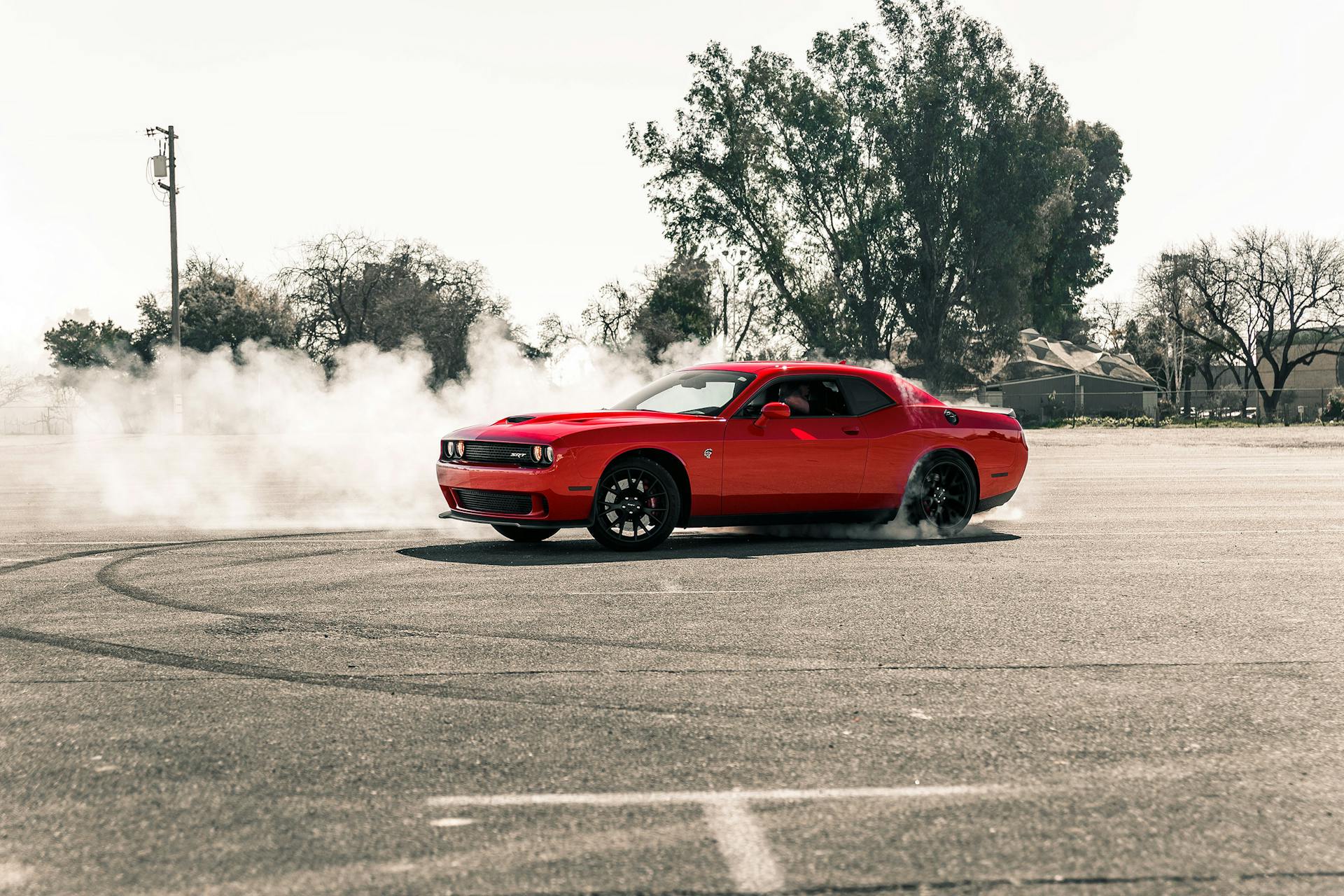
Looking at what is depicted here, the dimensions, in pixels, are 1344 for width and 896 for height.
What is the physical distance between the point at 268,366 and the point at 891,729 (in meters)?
27.8

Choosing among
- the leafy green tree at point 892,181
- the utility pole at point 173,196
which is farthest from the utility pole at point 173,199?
the leafy green tree at point 892,181

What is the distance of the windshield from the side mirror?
31 centimetres

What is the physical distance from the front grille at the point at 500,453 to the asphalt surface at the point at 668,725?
0.83 m

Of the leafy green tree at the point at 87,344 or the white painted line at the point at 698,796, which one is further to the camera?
the leafy green tree at the point at 87,344

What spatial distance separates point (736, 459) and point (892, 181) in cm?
4046

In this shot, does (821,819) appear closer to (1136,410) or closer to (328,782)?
(328,782)

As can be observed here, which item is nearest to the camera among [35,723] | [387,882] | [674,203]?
[387,882]

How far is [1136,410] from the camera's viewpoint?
66.6 metres

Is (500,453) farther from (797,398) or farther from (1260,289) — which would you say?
(1260,289)

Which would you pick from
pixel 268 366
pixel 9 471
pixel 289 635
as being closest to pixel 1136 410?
pixel 268 366

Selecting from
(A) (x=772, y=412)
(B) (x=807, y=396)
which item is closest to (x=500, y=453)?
(A) (x=772, y=412)

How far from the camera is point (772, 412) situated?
10438mm

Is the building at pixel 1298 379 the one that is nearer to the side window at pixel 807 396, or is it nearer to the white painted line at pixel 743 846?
the side window at pixel 807 396

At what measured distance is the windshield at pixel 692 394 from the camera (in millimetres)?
10734
